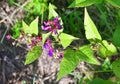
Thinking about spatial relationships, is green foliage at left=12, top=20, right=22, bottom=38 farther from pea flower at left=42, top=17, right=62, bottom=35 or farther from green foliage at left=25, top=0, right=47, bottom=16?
pea flower at left=42, top=17, right=62, bottom=35

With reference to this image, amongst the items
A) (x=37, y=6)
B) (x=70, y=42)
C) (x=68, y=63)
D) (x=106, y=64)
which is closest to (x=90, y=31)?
(x=70, y=42)

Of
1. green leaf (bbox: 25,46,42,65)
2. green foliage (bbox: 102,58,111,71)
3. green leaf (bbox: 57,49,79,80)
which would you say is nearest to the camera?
green leaf (bbox: 57,49,79,80)

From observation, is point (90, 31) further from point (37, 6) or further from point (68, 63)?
point (37, 6)

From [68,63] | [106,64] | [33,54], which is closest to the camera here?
[68,63]

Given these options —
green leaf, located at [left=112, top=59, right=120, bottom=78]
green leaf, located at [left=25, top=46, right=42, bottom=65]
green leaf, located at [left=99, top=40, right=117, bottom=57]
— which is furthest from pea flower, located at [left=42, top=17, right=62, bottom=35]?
green leaf, located at [left=112, top=59, right=120, bottom=78]

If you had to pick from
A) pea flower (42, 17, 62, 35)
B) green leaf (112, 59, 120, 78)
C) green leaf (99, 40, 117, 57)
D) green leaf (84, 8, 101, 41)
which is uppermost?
pea flower (42, 17, 62, 35)

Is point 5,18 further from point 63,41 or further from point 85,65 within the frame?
point 63,41
